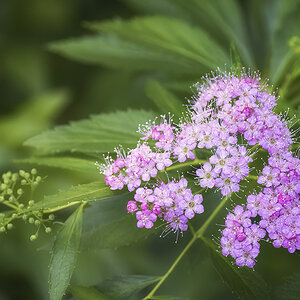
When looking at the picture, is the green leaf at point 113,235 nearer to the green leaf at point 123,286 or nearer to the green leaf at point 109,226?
the green leaf at point 109,226

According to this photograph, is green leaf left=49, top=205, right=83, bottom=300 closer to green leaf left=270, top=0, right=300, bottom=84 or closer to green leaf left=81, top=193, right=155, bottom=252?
green leaf left=81, top=193, right=155, bottom=252

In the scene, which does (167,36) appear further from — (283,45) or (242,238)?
(242,238)

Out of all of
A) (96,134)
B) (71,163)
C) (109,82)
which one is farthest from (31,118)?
(71,163)

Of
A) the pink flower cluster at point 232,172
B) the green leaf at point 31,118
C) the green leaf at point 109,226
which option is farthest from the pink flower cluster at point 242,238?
the green leaf at point 31,118

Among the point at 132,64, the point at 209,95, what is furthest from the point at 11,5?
the point at 209,95

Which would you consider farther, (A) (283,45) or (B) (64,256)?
(A) (283,45)

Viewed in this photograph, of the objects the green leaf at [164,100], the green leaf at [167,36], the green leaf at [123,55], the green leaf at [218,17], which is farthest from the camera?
the green leaf at [218,17]

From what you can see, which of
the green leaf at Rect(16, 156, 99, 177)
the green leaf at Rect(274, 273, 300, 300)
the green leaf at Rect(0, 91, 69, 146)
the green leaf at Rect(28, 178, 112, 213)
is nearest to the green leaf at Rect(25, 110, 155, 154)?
the green leaf at Rect(16, 156, 99, 177)
